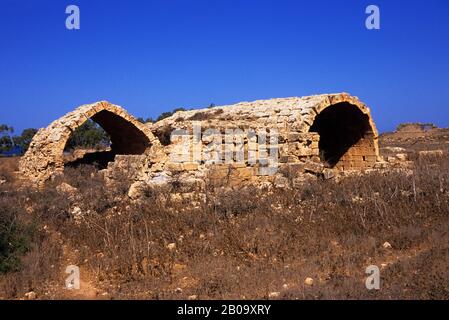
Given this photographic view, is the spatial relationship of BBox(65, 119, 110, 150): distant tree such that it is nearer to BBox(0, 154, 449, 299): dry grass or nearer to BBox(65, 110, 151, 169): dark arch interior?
BBox(65, 110, 151, 169): dark arch interior

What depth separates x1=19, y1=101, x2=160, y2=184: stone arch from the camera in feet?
41.9

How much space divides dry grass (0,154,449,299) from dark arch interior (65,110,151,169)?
21.1ft

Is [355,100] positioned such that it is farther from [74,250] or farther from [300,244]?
[74,250]

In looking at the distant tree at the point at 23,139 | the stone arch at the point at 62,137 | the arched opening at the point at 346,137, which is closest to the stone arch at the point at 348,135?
the arched opening at the point at 346,137

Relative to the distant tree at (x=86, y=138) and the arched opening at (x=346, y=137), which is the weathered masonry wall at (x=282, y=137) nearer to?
the arched opening at (x=346, y=137)

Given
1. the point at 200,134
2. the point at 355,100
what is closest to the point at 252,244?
the point at 200,134

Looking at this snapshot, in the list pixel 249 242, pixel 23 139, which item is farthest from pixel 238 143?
pixel 23 139

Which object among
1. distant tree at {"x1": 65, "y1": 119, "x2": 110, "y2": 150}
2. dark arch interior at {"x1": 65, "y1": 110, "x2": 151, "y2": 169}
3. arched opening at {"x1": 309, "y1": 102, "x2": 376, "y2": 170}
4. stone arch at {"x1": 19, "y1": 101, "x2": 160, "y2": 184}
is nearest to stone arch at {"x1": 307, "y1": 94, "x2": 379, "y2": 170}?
arched opening at {"x1": 309, "y1": 102, "x2": 376, "y2": 170}

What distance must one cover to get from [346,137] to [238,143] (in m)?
5.38

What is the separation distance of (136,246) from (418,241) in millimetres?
3693

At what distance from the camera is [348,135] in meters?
14.2

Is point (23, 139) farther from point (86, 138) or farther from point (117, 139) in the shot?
point (117, 139)

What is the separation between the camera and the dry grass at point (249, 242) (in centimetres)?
486

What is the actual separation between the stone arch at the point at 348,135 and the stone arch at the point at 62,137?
5.59m
